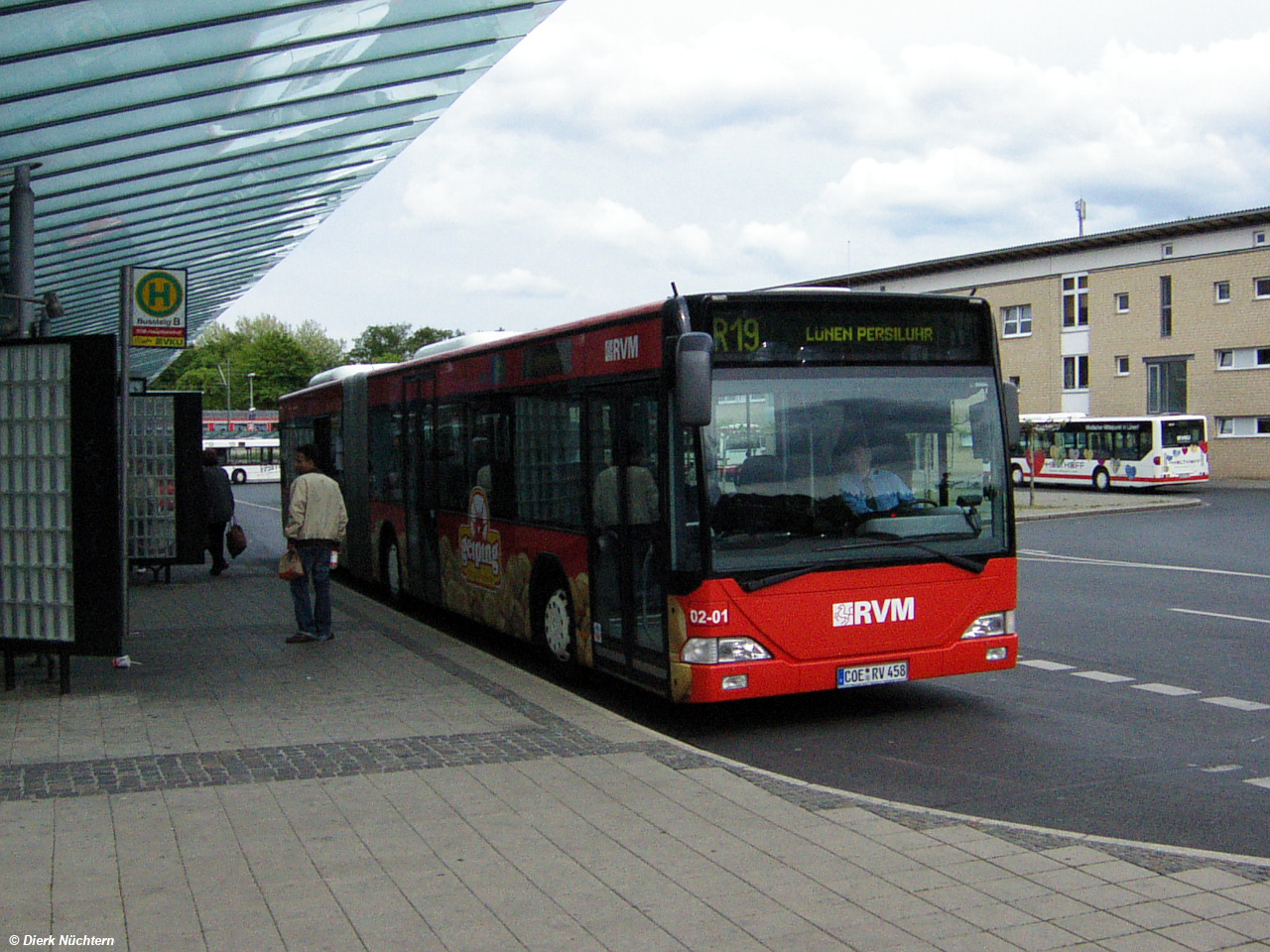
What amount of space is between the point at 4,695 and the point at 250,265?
20598 millimetres

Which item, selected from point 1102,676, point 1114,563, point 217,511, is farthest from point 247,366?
point 1102,676

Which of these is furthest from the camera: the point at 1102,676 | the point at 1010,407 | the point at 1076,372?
the point at 1076,372

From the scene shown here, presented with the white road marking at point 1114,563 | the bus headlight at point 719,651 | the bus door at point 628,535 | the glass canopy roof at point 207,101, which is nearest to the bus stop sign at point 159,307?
the glass canopy roof at point 207,101

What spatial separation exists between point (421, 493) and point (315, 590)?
2413 mm

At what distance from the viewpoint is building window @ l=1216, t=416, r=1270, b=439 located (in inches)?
1971

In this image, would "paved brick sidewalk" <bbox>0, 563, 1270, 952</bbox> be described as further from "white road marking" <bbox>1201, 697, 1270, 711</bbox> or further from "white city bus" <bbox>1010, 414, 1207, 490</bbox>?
"white city bus" <bbox>1010, 414, 1207, 490</bbox>

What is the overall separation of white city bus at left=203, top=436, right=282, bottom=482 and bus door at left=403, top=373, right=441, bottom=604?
60857 mm

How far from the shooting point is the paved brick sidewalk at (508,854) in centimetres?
460

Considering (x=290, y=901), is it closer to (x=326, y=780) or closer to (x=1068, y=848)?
(x=326, y=780)

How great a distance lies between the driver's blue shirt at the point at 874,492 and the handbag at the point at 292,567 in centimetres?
549

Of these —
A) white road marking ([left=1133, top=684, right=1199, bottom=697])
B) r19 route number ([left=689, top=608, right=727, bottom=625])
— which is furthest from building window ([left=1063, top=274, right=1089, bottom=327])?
r19 route number ([left=689, top=608, right=727, bottom=625])

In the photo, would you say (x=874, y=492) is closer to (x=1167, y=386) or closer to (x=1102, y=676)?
(x=1102, y=676)

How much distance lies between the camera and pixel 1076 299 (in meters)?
57.9

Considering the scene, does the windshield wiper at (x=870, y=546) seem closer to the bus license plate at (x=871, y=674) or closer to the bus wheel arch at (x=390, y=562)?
the bus license plate at (x=871, y=674)
